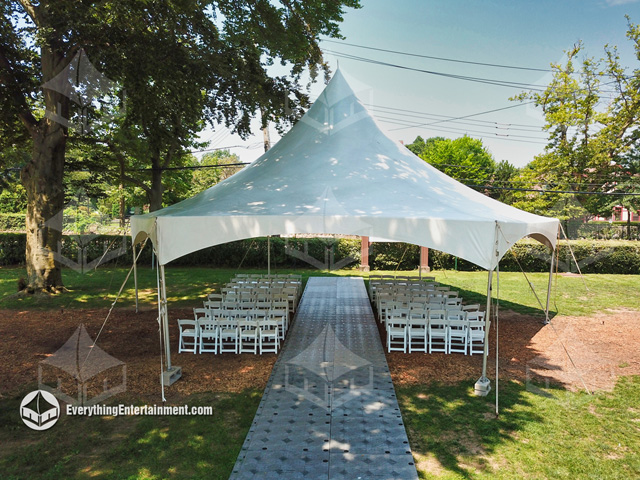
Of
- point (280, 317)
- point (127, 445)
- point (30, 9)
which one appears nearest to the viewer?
point (127, 445)

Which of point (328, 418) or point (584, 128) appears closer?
point (328, 418)

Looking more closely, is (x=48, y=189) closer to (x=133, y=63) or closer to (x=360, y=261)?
(x=133, y=63)

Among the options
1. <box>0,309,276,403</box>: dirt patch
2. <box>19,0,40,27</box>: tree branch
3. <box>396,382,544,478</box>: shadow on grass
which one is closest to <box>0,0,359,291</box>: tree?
<box>19,0,40,27</box>: tree branch

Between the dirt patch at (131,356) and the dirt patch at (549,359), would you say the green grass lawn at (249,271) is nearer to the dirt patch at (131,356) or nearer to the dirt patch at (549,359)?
the dirt patch at (549,359)

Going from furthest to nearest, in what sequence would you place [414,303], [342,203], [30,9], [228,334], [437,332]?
[30,9] < [414,303] < [437,332] < [228,334] < [342,203]

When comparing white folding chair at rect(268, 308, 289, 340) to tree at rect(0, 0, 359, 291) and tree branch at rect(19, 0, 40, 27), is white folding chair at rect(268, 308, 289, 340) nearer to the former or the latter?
tree at rect(0, 0, 359, 291)

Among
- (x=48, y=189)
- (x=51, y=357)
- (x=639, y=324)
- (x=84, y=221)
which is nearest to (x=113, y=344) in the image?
(x=51, y=357)

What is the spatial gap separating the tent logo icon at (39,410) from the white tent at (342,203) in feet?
7.67

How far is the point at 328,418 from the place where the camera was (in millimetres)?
5074

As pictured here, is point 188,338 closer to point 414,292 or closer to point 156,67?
point 414,292

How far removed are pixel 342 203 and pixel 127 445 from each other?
4493mm

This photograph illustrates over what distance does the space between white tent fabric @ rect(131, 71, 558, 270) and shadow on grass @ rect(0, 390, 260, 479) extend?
2337 millimetres

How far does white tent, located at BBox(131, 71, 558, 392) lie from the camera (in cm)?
617

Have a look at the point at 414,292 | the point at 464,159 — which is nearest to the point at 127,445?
the point at 414,292
